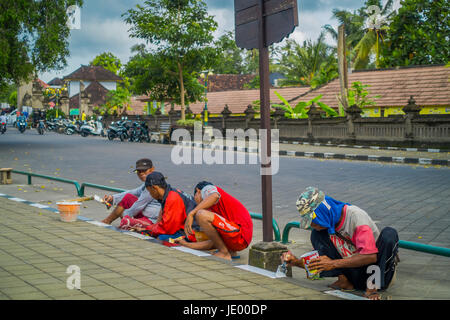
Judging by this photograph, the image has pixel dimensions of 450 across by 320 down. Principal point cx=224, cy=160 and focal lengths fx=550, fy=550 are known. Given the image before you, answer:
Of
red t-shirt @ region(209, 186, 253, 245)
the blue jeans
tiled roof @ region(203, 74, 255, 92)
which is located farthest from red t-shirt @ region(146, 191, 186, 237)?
tiled roof @ region(203, 74, 255, 92)

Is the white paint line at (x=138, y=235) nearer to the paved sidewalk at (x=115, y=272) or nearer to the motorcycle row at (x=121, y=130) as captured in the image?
the paved sidewalk at (x=115, y=272)

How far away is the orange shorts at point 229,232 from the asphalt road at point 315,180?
2.52 metres

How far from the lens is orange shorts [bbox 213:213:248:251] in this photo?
5.99 metres

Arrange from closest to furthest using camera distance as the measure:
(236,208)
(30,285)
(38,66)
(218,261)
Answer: (30,285) → (218,261) → (236,208) → (38,66)

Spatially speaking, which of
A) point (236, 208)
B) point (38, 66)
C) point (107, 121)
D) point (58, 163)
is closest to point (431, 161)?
point (58, 163)

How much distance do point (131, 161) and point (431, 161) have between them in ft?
32.9

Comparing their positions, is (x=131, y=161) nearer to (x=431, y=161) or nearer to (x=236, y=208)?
(x=431, y=161)

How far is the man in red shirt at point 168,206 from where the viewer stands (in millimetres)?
6488

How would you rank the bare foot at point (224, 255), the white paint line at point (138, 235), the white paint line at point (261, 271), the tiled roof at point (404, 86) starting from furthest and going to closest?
the tiled roof at point (404, 86)
the white paint line at point (138, 235)
the bare foot at point (224, 255)
the white paint line at point (261, 271)

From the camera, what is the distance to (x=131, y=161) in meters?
18.9

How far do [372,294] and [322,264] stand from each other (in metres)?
0.46

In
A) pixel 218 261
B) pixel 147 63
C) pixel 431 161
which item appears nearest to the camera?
pixel 218 261

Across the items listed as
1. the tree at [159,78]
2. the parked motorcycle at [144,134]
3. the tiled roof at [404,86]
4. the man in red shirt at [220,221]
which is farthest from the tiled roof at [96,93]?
the man in red shirt at [220,221]

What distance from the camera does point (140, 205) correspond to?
24.2 feet
